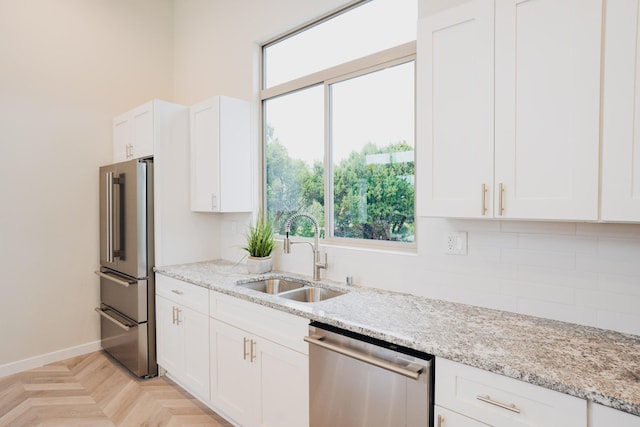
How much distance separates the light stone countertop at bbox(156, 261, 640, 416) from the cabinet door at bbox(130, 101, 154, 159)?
1641 millimetres

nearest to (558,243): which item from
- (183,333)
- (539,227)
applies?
(539,227)

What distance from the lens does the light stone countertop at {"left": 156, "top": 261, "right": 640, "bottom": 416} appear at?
1078 mm

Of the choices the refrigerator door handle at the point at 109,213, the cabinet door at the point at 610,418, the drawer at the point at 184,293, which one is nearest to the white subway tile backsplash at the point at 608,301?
the cabinet door at the point at 610,418

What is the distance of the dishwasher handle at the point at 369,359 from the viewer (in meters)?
1.34

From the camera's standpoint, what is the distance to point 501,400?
3.92 feet

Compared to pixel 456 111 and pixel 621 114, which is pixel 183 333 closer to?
pixel 456 111

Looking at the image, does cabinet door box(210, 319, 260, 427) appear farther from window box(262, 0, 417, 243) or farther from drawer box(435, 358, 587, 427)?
drawer box(435, 358, 587, 427)

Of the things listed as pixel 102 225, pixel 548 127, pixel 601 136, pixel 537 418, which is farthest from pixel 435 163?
pixel 102 225

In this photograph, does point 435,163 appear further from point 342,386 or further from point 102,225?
point 102,225

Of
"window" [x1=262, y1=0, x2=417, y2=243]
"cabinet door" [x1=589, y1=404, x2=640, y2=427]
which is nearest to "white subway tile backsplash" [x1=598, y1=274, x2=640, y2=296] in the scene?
"cabinet door" [x1=589, y1=404, x2=640, y2=427]

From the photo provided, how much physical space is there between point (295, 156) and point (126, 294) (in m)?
1.80

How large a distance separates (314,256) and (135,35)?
9.97 ft

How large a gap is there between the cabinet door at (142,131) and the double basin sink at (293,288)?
140 centimetres

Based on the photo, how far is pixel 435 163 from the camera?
1.68 m
